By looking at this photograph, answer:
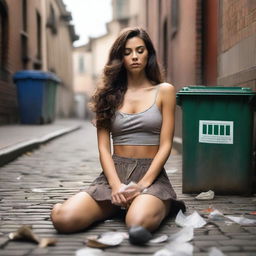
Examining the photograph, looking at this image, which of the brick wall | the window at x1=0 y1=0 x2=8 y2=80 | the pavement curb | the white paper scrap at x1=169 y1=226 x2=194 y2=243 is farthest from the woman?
the window at x1=0 y1=0 x2=8 y2=80

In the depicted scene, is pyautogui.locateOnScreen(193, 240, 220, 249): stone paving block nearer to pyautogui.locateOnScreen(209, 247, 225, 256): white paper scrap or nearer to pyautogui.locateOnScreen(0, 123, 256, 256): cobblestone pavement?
pyautogui.locateOnScreen(0, 123, 256, 256): cobblestone pavement

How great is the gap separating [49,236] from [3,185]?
6.71 ft

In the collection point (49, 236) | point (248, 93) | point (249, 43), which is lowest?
point (49, 236)

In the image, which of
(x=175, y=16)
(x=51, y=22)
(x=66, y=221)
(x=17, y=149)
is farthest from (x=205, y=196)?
(x=51, y=22)

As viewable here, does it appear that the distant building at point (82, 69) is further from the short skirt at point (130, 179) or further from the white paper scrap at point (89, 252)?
the white paper scrap at point (89, 252)

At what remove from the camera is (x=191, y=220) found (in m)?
3.29

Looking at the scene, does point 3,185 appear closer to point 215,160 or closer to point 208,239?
point 215,160

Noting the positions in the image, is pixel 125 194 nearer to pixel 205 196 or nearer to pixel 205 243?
pixel 205 243

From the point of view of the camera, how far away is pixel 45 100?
14031 mm

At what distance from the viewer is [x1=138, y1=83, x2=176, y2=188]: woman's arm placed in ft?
11.0

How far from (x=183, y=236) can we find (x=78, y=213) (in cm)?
72

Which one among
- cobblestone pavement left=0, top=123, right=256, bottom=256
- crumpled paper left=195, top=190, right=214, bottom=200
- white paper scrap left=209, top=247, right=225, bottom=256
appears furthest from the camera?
crumpled paper left=195, top=190, right=214, bottom=200

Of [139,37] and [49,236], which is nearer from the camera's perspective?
[49,236]

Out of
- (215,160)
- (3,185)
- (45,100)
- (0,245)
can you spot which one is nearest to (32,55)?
(45,100)
